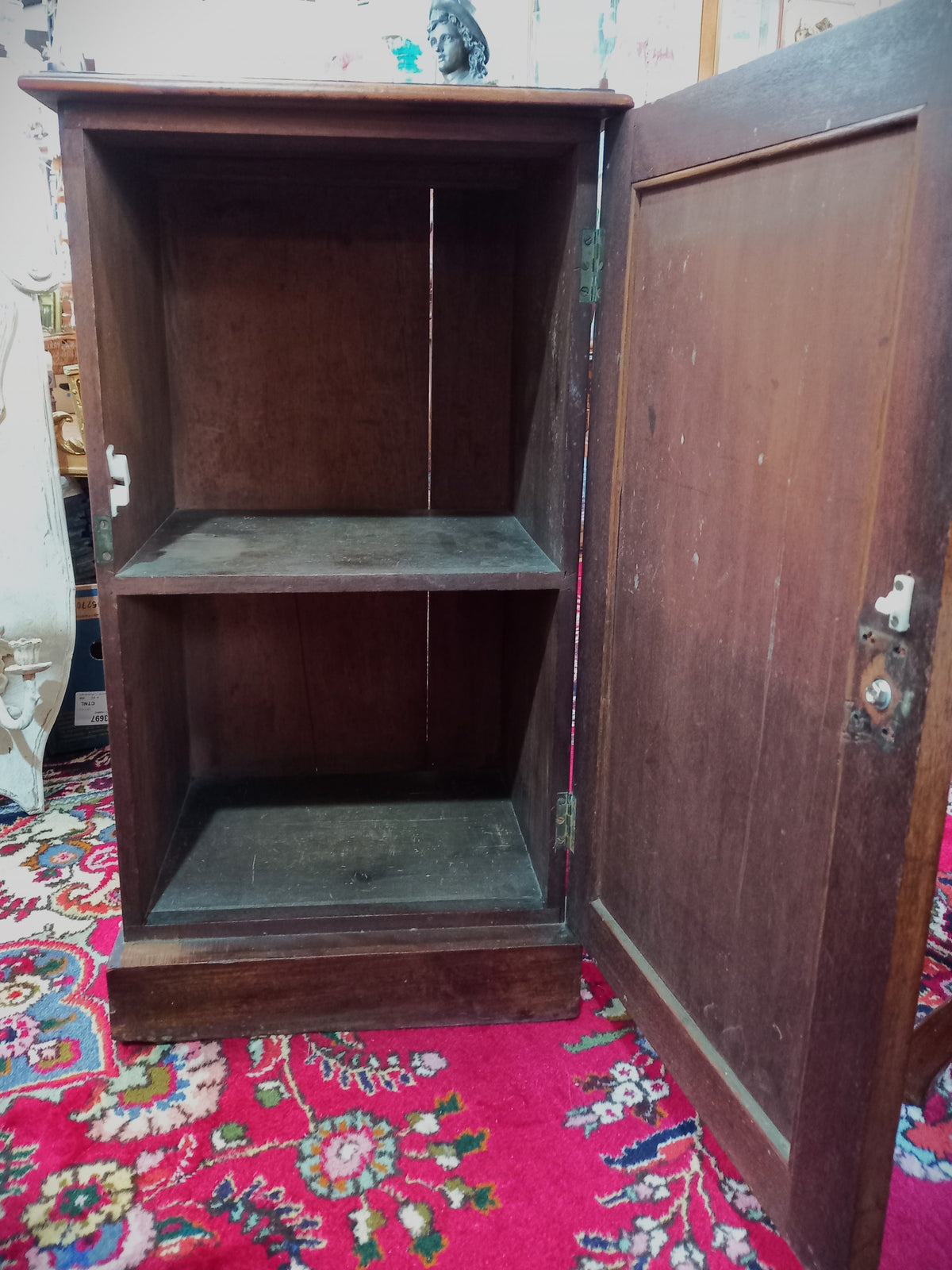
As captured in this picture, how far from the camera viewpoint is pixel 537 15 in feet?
8.98

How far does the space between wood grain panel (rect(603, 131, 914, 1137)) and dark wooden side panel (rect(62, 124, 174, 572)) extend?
30.4 inches

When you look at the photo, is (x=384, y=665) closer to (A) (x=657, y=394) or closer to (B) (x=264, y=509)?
(B) (x=264, y=509)

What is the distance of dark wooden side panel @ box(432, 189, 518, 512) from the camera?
187 centimetres

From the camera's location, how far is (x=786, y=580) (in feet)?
3.62

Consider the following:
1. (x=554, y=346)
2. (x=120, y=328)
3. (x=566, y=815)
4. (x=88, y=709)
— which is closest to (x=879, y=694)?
(x=566, y=815)

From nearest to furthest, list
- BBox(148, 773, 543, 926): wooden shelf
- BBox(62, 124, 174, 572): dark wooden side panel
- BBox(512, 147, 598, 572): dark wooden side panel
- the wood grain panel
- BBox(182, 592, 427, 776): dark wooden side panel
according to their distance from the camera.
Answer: the wood grain panel → BBox(62, 124, 174, 572): dark wooden side panel → BBox(512, 147, 598, 572): dark wooden side panel → BBox(148, 773, 543, 926): wooden shelf → BBox(182, 592, 427, 776): dark wooden side panel

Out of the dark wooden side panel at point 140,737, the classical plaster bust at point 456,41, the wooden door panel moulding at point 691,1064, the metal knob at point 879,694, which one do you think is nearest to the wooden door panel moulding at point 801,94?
the classical plaster bust at point 456,41

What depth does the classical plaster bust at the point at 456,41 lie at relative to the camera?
4.97ft

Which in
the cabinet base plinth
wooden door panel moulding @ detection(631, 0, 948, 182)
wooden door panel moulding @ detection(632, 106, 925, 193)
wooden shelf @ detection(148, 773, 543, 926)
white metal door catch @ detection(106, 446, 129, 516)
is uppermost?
wooden door panel moulding @ detection(631, 0, 948, 182)

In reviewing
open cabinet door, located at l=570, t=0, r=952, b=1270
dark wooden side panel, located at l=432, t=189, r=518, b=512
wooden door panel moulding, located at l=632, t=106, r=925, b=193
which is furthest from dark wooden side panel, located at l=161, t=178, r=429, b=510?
wooden door panel moulding, located at l=632, t=106, r=925, b=193

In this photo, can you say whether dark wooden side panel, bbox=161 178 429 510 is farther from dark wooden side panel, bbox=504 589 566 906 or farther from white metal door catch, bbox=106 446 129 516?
white metal door catch, bbox=106 446 129 516

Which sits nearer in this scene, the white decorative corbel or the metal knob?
the metal knob

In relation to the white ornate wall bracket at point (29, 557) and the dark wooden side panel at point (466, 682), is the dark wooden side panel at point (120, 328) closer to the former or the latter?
the white ornate wall bracket at point (29, 557)

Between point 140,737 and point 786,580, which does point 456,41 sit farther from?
point 140,737
